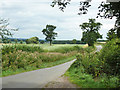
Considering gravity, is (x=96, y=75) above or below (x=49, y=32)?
below

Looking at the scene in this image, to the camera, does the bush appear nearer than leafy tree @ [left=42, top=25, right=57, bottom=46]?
Yes

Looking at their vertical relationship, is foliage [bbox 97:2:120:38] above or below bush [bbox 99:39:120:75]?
above

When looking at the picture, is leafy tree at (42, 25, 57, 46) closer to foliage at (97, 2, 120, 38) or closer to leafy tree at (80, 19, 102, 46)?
leafy tree at (80, 19, 102, 46)

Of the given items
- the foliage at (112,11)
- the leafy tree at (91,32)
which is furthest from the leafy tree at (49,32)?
the foliage at (112,11)

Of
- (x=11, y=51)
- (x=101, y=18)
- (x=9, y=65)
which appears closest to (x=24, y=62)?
(x=9, y=65)

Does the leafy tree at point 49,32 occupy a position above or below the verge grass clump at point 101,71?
above

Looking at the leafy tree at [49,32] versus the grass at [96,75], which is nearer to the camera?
the grass at [96,75]

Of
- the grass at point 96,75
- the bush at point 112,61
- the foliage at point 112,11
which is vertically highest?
the foliage at point 112,11

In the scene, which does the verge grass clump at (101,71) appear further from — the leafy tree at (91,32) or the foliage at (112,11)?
the leafy tree at (91,32)

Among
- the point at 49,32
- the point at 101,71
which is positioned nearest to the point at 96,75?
the point at 101,71

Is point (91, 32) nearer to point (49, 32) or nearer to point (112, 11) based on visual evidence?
point (49, 32)

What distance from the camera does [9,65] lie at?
12.2 meters

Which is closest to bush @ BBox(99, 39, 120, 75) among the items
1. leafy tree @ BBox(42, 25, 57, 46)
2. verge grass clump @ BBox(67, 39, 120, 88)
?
verge grass clump @ BBox(67, 39, 120, 88)

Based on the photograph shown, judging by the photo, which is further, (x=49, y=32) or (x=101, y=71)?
(x=49, y=32)
